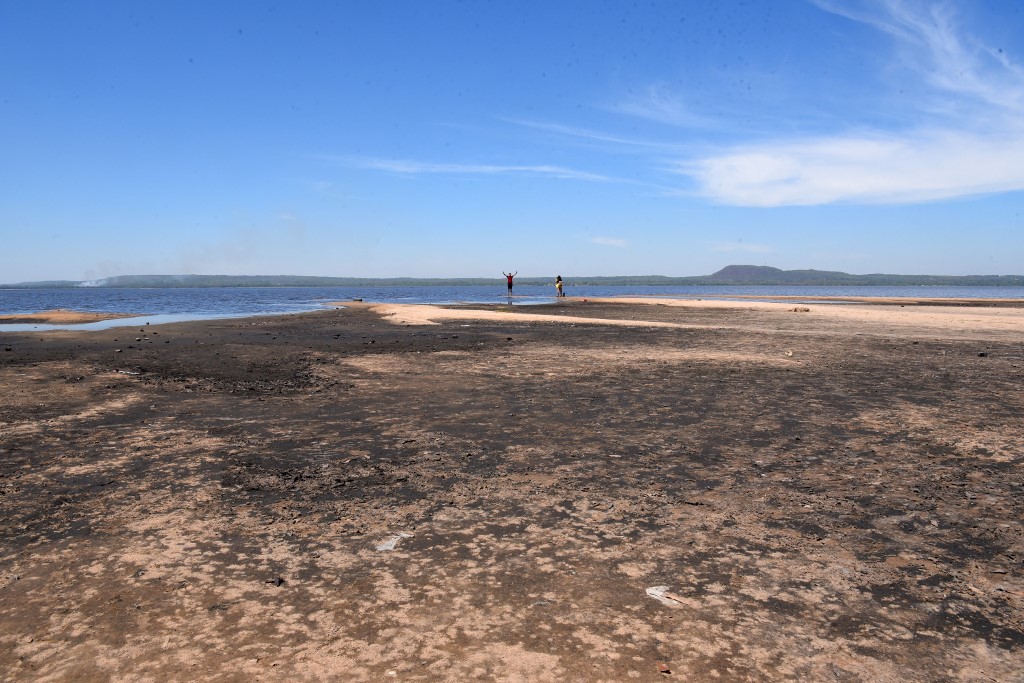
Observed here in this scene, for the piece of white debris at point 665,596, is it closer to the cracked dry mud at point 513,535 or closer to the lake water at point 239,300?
the cracked dry mud at point 513,535

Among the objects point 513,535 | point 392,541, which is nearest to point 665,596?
point 513,535

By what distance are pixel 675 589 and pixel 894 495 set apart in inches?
105

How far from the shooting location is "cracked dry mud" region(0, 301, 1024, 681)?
10.1 feet

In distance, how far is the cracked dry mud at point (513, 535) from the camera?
10.1 ft

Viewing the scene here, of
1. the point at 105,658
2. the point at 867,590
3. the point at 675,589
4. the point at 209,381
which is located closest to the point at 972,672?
the point at 867,590

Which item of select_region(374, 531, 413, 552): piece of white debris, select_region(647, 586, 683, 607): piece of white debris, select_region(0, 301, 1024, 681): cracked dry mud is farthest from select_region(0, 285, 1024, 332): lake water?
select_region(647, 586, 683, 607): piece of white debris

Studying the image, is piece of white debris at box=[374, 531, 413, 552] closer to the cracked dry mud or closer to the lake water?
the cracked dry mud

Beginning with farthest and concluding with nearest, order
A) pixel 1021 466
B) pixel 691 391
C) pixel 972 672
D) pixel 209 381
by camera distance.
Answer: pixel 209 381, pixel 691 391, pixel 1021 466, pixel 972 672

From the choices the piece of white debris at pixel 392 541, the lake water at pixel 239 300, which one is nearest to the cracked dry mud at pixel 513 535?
the piece of white debris at pixel 392 541

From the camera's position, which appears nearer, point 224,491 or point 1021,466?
point 224,491

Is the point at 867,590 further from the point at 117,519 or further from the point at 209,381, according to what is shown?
the point at 209,381

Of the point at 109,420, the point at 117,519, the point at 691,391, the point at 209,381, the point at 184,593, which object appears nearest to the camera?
the point at 184,593

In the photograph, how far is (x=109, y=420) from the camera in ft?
27.1

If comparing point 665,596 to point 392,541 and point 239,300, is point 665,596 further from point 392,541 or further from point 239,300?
point 239,300
